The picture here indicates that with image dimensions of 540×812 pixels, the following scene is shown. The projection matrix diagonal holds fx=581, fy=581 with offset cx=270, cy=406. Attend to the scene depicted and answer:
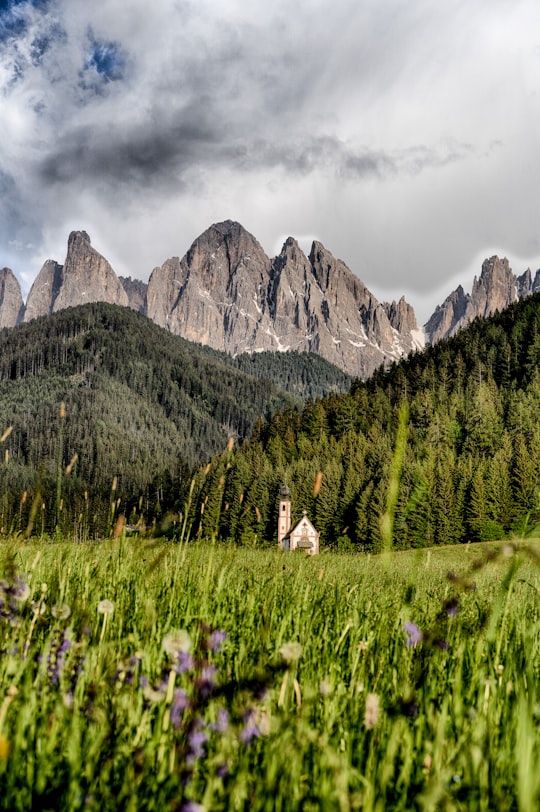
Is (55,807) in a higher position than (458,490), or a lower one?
lower

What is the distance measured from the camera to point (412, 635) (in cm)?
296

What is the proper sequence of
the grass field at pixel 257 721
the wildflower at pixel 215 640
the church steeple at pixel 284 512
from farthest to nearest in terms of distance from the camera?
the church steeple at pixel 284 512, the wildflower at pixel 215 640, the grass field at pixel 257 721

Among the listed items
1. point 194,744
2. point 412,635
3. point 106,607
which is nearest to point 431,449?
point 412,635

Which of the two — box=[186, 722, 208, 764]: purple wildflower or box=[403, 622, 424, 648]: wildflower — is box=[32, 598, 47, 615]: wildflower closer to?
box=[186, 722, 208, 764]: purple wildflower

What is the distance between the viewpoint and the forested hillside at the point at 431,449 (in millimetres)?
64750

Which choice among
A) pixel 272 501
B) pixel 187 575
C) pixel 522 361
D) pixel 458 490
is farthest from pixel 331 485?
pixel 187 575

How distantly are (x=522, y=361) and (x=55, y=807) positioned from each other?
122 meters

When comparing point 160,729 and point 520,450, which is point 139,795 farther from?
point 520,450

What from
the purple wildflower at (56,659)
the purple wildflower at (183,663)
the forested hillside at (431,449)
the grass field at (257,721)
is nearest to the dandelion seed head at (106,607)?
the grass field at (257,721)

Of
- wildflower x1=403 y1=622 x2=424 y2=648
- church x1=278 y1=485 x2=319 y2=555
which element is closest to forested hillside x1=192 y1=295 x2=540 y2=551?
church x1=278 y1=485 x2=319 y2=555

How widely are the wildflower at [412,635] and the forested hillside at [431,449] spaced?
2766 centimetres

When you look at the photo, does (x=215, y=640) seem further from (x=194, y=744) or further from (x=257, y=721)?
(x=194, y=744)

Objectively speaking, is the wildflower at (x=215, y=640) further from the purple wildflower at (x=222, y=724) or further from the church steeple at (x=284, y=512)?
the church steeple at (x=284, y=512)

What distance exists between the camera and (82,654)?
234 centimetres
